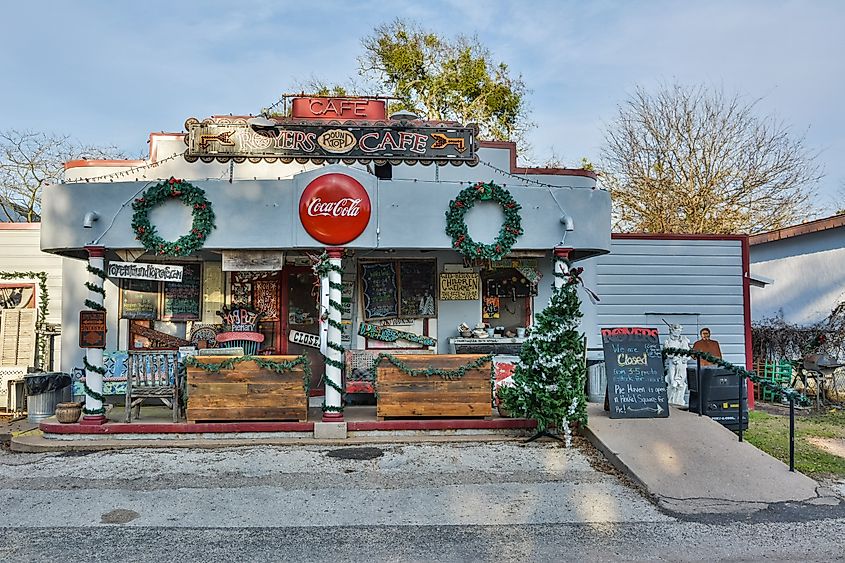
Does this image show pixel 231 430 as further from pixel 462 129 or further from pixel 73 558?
pixel 462 129

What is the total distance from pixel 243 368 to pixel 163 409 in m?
2.26

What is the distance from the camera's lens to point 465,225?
8992 millimetres

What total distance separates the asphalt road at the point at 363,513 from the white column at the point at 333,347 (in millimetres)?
818

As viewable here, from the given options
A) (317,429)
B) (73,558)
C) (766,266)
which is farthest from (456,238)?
(766,266)

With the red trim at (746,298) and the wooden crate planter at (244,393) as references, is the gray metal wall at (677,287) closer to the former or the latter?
the red trim at (746,298)

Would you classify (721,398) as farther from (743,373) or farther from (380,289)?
(380,289)

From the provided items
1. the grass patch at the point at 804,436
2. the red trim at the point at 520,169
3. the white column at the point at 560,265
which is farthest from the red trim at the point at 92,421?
the grass patch at the point at 804,436

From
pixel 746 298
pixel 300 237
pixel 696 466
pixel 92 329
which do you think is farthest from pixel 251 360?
pixel 746 298

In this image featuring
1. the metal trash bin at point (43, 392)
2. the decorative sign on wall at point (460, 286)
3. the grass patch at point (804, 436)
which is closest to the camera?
the grass patch at point (804, 436)

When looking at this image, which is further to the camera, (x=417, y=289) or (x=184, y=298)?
(x=417, y=289)

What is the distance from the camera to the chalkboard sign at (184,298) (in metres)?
10.8

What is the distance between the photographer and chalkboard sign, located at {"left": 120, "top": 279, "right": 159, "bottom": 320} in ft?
35.0

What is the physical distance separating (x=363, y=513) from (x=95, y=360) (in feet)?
15.8

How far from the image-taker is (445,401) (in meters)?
8.94
